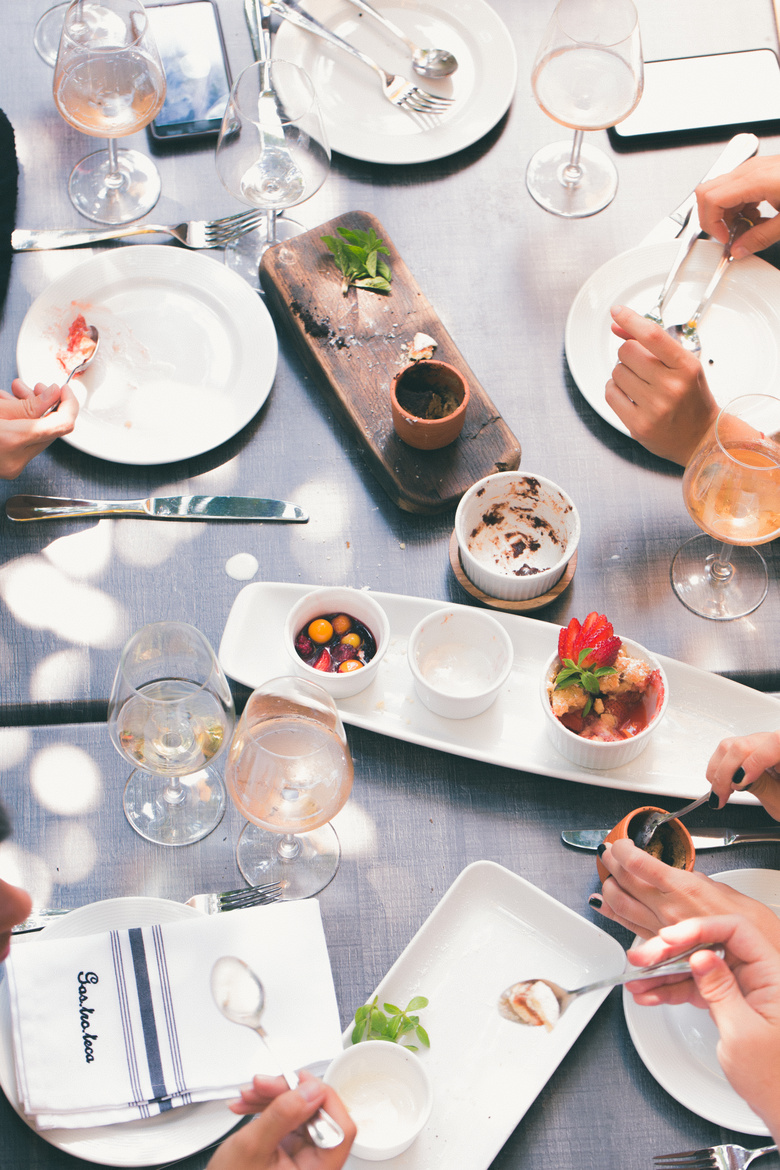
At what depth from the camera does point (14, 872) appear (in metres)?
1.41

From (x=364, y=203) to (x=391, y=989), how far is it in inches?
59.6

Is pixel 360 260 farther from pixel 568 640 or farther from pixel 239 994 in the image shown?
pixel 239 994

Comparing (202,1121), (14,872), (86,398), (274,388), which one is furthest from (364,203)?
(202,1121)

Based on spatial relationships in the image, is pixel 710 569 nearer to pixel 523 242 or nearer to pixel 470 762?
pixel 470 762

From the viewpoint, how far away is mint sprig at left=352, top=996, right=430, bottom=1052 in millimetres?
1282

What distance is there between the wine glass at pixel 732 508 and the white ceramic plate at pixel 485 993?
605 millimetres

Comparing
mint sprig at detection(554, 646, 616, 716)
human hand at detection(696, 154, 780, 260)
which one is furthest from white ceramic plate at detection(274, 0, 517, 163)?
mint sprig at detection(554, 646, 616, 716)

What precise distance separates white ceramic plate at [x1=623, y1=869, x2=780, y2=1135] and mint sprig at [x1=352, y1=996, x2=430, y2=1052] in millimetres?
290

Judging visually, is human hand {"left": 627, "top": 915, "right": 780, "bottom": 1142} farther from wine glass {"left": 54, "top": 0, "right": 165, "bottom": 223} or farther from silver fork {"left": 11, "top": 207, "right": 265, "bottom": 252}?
wine glass {"left": 54, "top": 0, "right": 165, "bottom": 223}

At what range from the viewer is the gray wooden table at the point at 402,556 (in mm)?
1409

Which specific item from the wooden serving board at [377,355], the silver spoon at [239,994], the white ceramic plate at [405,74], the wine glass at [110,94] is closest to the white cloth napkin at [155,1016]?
the silver spoon at [239,994]

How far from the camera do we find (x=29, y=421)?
1.61 meters

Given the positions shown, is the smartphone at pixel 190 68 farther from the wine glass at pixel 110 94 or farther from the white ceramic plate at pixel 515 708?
the white ceramic plate at pixel 515 708

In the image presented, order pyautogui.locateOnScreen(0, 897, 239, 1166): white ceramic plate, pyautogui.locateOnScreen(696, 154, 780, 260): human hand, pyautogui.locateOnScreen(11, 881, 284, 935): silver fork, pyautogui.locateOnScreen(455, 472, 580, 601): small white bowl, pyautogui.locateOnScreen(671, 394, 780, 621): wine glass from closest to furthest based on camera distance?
pyautogui.locateOnScreen(0, 897, 239, 1166): white ceramic plate
pyautogui.locateOnScreen(11, 881, 284, 935): silver fork
pyautogui.locateOnScreen(671, 394, 780, 621): wine glass
pyautogui.locateOnScreen(455, 472, 580, 601): small white bowl
pyautogui.locateOnScreen(696, 154, 780, 260): human hand
